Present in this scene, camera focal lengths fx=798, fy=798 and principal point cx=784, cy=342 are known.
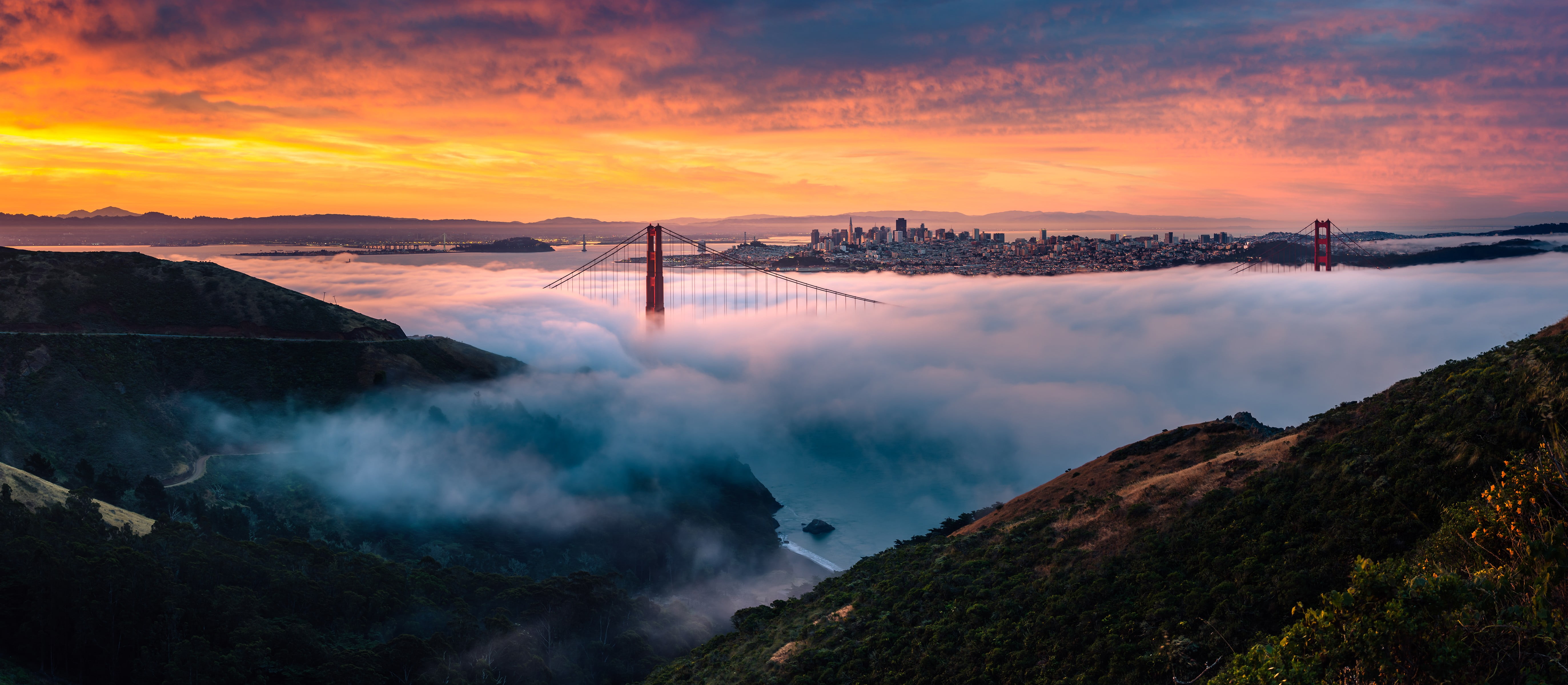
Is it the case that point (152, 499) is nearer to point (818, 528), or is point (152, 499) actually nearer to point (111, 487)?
point (111, 487)

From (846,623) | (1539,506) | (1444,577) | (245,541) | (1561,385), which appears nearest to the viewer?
(1444,577)

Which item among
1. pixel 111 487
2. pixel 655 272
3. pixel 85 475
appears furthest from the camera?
pixel 655 272

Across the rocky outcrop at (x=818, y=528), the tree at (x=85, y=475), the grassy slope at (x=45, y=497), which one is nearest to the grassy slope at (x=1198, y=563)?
the grassy slope at (x=45, y=497)

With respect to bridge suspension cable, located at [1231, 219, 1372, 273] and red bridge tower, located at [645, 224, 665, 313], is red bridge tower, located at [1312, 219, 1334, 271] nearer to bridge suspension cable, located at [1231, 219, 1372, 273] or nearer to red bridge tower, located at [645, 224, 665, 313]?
bridge suspension cable, located at [1231, 219, 1372, 273]

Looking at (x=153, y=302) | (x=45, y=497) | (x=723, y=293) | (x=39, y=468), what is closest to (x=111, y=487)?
(x=39, y=468)

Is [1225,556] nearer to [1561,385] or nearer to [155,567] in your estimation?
[1561,385]

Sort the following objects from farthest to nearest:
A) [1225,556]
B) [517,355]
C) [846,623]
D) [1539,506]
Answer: [517,355], [846,623], [1225,556], [1539,506]

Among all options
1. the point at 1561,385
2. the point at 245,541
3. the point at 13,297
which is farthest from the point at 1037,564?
the point at 13,297
